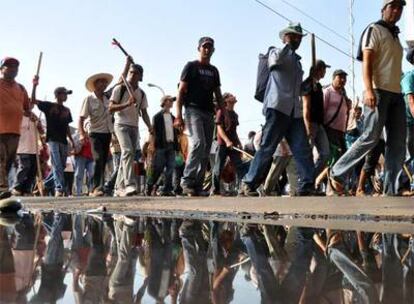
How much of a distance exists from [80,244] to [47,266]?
709mm

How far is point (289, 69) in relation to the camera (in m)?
6.41

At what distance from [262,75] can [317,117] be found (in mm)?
1156

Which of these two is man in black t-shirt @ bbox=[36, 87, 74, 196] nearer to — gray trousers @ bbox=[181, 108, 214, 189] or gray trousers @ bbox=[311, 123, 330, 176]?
gray trousers @ bbox=[181, 108, 214, 189]

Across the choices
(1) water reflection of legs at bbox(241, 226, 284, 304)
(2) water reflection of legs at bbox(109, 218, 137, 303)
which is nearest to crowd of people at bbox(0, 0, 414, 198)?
(1) water reflection of legs at bbox(241, 226, 284, 304)

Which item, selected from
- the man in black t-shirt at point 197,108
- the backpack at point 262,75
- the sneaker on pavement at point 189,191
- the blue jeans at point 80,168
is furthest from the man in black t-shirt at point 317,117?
the blue jeans at point 80,168

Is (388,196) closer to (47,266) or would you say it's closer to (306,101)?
(306,101)

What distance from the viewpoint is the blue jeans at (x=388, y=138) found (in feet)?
17.8

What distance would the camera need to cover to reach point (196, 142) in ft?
22.5

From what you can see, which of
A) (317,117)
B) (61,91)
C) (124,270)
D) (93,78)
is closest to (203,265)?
(124,270)

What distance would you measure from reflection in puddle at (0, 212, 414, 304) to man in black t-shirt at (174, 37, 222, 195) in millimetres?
2727

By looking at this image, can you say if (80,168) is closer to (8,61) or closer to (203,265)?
(8,61)

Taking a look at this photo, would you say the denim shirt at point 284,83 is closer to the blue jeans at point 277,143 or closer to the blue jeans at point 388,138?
the blue jeans at point 277,143

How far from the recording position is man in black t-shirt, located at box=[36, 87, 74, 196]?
955 cm

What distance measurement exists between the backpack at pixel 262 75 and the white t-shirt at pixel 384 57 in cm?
127
